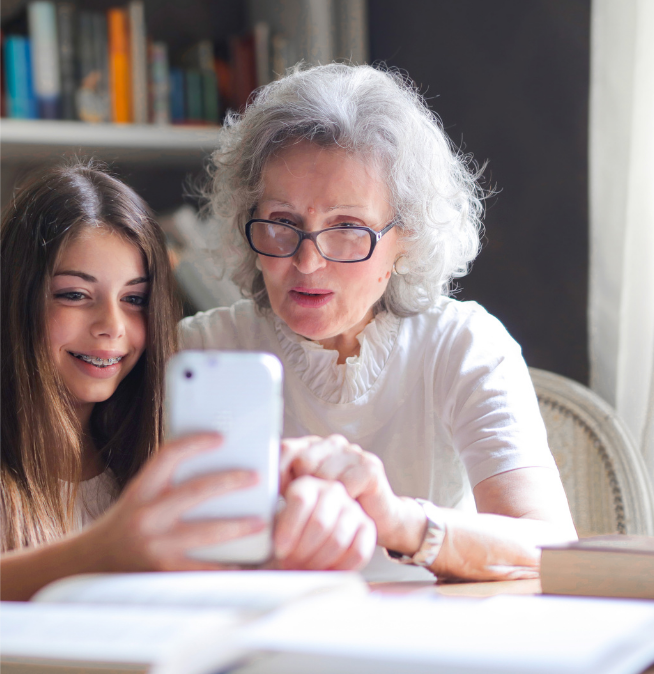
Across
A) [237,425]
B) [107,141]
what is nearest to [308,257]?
[237,425]

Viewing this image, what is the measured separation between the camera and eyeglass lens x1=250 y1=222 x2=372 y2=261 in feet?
3.47

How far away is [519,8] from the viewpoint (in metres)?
1.77

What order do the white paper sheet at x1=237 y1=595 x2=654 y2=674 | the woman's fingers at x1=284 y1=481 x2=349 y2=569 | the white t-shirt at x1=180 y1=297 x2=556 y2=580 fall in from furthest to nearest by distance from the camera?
the white t-shirt at x1=180 y1=297 x2=556 y2=580, the woman's fingers at x1=284 y1=481 x2=349 y2=569, the white paper sheet at x1=237 y1=595 x2=654 y2=674

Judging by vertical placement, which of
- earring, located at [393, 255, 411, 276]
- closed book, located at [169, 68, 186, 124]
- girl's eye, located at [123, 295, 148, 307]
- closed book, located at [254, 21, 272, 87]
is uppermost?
closed book, located at [254, 21, 272, 87]

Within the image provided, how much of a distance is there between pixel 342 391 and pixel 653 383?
63 centimetres

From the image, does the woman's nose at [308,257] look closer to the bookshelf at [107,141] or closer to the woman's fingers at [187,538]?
the woman's fingers at [187,538]

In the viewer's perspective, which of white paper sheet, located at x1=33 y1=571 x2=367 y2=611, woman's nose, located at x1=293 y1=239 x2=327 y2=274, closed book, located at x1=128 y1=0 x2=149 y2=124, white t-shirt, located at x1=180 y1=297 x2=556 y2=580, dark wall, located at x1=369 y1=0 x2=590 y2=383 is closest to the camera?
white paper sheet, located at x1=33 y1=571 x2=367 y2=611

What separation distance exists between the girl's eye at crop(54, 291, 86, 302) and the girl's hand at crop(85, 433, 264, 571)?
1.73 ft

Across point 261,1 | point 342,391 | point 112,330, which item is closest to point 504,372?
point 342,391

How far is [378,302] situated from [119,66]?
1.24m

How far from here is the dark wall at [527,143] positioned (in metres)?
1.67

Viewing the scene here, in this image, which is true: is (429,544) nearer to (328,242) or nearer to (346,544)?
(346,544)

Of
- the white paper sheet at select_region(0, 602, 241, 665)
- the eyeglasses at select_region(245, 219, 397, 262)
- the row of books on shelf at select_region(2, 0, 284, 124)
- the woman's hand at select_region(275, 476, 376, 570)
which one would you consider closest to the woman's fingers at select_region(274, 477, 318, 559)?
the woman's hand at select_region(275, 476, 376, 570)

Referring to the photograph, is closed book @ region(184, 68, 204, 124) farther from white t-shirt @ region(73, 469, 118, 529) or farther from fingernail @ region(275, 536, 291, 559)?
fingernail @ region(275, 536, 291, 559)
